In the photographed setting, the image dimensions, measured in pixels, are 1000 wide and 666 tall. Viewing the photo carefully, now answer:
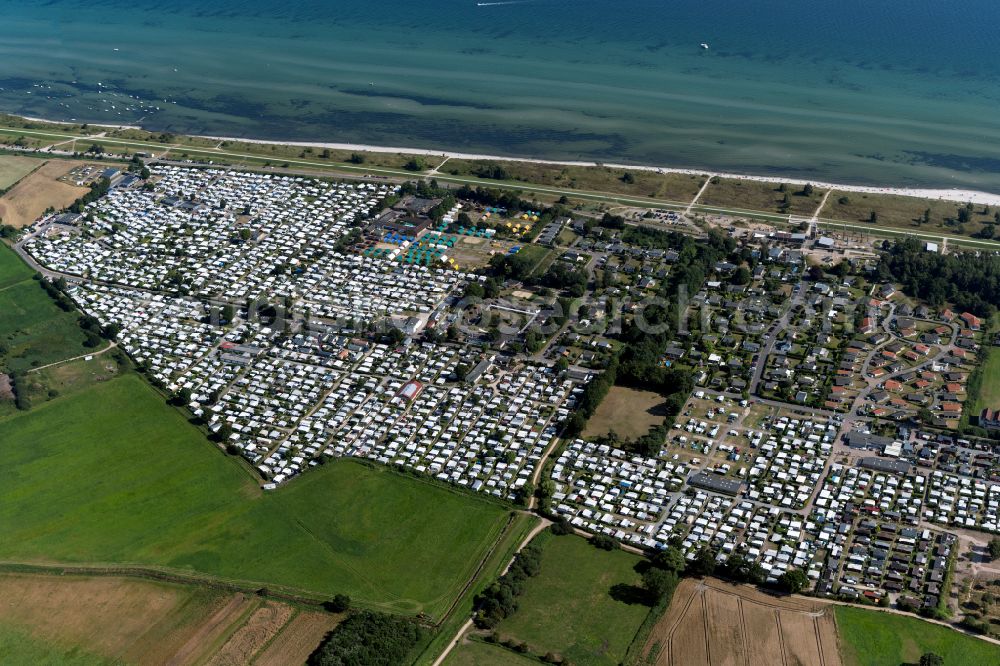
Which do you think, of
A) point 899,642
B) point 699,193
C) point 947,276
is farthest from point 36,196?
point 899,642

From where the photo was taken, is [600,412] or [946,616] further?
[600,412]

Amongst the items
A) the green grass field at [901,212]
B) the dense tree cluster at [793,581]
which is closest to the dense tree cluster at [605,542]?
the dense tree cluster at [793,581]

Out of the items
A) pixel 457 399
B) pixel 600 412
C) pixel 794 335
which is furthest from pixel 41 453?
pixel 794 335

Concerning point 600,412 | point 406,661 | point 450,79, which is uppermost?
point 450,79

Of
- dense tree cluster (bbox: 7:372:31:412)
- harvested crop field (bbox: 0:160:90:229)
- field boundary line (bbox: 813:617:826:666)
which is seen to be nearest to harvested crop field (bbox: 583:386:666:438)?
field boundary line (bbox: 813:617:826:666)

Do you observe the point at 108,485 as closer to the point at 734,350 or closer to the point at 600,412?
the point at 600,412

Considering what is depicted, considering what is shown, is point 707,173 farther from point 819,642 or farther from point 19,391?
point 19,391
